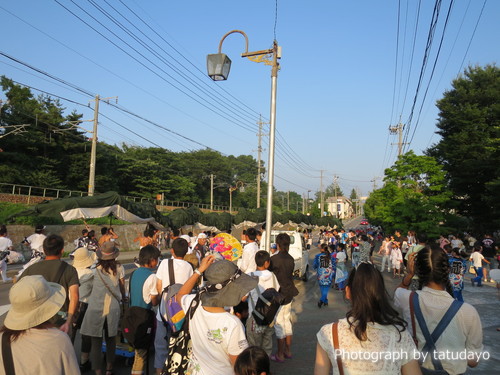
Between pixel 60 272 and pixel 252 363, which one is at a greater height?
pixel 60 272

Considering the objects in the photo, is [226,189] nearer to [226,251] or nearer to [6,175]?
[6,175]

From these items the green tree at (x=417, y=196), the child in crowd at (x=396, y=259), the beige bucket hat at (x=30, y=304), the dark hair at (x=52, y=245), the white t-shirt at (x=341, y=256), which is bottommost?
the child in crowd at (x=396, y=259)

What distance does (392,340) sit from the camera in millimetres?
2215

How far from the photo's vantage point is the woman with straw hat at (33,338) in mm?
2166

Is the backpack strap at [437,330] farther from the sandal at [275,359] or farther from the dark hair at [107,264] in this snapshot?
the dark hair at [107,264]

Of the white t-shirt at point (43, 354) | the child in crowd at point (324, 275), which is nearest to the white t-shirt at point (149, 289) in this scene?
the white t-shirt at point (43, 354)

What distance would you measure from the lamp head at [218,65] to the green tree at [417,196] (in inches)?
598

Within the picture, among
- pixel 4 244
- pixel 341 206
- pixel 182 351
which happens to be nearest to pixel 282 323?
pixel 182 351

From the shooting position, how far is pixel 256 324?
4738mm

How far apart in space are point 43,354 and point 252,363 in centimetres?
125

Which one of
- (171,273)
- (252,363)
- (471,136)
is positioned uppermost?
(471,136)

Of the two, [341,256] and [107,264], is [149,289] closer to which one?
[107,264]

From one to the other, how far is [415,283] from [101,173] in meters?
43.4

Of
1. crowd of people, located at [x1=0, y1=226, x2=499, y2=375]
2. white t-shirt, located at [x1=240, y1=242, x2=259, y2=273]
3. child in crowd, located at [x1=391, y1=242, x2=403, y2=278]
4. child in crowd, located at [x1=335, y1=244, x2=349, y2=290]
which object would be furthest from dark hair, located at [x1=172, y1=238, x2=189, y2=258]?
child in crowd, located at [x1=391, y1=242, x2=403, y2=278]
